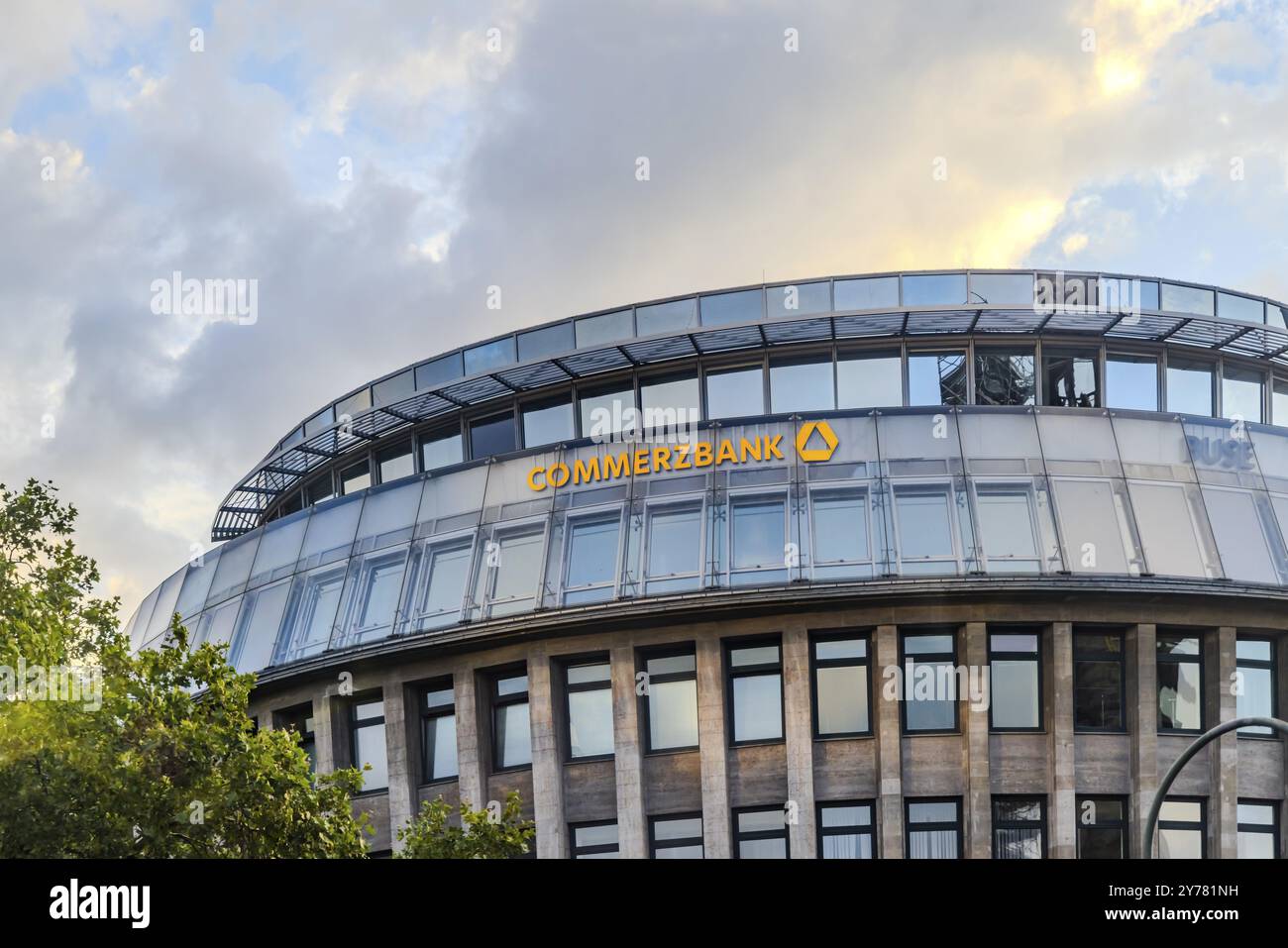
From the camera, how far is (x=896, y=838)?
117ft

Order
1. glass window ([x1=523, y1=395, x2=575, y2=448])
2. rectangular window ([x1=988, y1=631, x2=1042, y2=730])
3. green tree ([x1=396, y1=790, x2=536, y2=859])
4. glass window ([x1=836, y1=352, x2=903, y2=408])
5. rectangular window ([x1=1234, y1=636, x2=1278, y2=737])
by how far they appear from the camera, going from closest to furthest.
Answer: green tree ([x1=396, y1=790, x2=536, y2=859]), rectangular window ([x1=988, y1=631, x2=1042, y2=730]), rectangular window ([x1=1234, y1=636, x2=1278, y2=737]), glass window ([x1=836, y1=352, x2=903, y2=408]), glass window ([x1=523, y1=395, x2=575, y2=448])

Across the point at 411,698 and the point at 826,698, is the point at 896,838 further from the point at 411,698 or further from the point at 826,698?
Result: the point at 411,698

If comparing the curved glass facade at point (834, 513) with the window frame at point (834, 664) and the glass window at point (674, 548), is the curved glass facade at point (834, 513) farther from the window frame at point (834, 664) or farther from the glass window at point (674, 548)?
the window frame at point (834, 664)

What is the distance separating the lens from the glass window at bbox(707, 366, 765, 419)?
139 ft

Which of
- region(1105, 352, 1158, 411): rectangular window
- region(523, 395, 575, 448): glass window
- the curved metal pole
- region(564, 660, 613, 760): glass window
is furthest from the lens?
region(523, 395, 575, 448): glass window

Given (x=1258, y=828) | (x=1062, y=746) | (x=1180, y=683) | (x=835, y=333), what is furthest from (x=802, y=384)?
(x=1258, y=828)

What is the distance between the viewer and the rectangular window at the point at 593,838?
37469 millimetres

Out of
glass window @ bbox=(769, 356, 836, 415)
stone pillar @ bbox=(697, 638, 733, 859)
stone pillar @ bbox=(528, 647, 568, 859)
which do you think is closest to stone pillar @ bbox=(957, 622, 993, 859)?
stone pillar @ bbox=(697, 638, 733, 859)

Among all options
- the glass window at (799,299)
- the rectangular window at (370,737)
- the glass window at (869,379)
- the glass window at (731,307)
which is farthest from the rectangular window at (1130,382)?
the rectangular window at (370,737)

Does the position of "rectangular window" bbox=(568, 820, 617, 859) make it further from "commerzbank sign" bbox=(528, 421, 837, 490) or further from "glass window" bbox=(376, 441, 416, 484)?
"glass window" bbox=(376, 441, 416, 484)

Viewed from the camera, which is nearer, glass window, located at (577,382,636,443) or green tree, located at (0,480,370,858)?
green tree, located at (0,480,370,858)

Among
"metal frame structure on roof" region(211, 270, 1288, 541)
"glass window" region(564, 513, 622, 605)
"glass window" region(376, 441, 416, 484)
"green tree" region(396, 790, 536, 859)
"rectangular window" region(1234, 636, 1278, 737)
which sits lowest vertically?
"green tree" region(396, 790, 536, 859)

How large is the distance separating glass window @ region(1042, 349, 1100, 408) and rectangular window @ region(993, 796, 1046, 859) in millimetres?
11393
